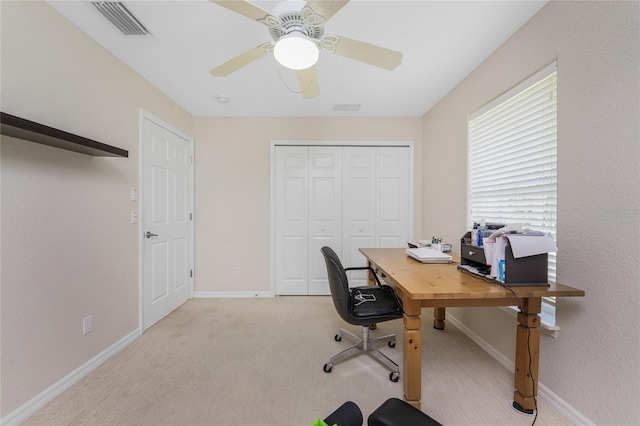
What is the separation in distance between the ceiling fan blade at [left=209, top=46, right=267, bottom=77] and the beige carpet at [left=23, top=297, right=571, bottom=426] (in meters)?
2.13

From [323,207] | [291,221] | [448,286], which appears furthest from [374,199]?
[448,286]

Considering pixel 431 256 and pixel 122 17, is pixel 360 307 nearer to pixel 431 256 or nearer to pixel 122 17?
pixel 431 256

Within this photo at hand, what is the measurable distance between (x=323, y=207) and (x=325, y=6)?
7.90ft

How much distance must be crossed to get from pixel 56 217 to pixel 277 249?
2172 mm

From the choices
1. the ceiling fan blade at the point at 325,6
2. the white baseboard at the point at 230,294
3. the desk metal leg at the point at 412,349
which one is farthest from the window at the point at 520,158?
the white baseboard at the point at 230,294

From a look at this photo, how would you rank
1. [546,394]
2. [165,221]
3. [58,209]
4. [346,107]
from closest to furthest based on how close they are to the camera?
[546,394] < [58,209] < [165,221] < [346,107]

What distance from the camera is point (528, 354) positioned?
1.38m

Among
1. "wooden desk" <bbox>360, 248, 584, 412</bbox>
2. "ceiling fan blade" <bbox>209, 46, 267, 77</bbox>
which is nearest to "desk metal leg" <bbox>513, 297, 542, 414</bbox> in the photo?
"wooden desk" <bbox>360, 248, 584, 412</bbox>

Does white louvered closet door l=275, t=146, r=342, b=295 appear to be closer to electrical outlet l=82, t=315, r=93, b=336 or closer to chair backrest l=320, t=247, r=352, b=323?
chair backrest l=320, t=247, r=352, b=323

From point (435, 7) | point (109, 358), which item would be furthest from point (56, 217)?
point (435, 7)

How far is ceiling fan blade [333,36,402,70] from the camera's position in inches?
53.2

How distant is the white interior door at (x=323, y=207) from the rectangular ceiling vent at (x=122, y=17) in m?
2.05

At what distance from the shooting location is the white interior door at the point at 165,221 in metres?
2.45

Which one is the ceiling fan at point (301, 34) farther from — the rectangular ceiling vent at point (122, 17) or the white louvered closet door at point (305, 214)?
the white louvered closet door at point (305, 214)
